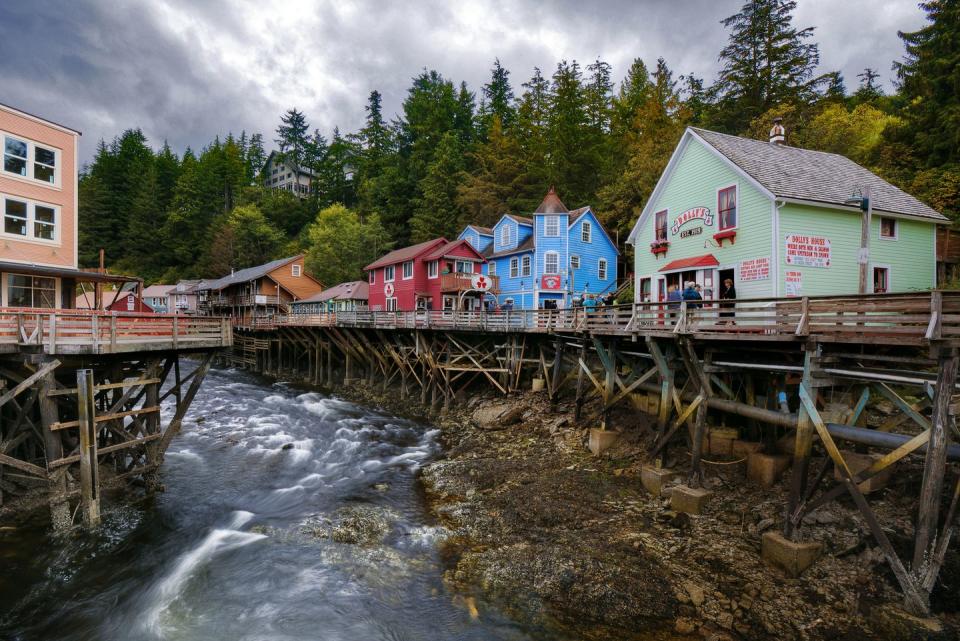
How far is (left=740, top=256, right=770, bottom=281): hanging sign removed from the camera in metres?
15.1

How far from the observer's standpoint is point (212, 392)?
28.4 m

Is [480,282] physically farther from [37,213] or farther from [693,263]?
[37,213]

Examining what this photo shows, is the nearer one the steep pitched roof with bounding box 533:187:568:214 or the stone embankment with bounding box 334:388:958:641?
the stone embankment with bounding box 334:388:958:641

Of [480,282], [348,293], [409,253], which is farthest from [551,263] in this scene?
[348,293]

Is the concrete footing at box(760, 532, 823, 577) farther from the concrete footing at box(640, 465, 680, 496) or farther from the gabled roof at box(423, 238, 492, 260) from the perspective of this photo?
the gabled roof at box(423, 238, 492, 260)

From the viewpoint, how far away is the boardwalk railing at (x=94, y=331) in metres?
9.62

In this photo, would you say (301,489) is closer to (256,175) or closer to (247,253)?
(247,253)

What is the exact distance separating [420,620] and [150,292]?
7521cm

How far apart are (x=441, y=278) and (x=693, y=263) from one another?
19536 mm

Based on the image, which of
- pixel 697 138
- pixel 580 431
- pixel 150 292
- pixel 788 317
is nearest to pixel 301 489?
pixel 580 431

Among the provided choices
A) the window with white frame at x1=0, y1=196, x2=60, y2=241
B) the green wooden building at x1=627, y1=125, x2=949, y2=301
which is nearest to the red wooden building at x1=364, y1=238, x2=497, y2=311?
the green wooden building at x1=627, y1=125, x2=949, y2=301

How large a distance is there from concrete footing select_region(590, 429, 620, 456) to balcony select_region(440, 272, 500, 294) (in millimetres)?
21765

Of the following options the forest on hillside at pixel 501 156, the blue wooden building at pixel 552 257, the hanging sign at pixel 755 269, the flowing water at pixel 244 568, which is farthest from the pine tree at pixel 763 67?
the flowing water at pixel 244 568

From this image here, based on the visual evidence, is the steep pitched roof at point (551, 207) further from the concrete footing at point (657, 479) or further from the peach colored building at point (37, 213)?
the peach colored building at point (37, 213)
